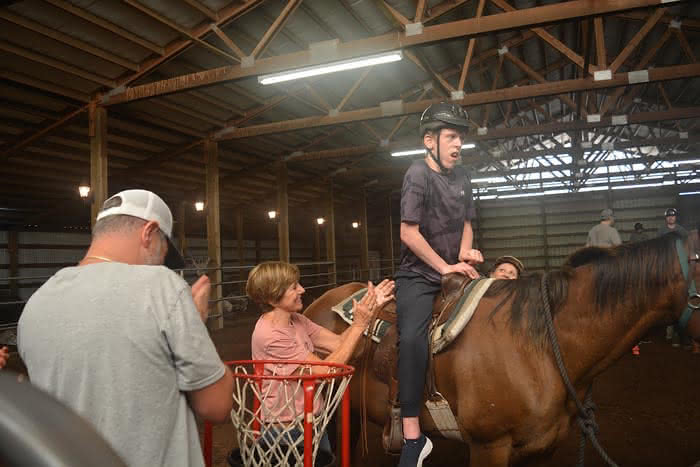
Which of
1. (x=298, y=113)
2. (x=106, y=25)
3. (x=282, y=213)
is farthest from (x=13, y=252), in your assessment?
(x=106, y=25)

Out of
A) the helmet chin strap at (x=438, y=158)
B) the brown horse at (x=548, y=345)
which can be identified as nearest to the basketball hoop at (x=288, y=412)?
the brown horse at (x=548, y=345)

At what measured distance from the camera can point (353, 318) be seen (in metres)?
2.65

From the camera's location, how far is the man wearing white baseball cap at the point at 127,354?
1085mm

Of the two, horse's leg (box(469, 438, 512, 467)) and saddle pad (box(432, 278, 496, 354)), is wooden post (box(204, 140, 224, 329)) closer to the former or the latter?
saddle pad (box(432, 278, 496, 354))

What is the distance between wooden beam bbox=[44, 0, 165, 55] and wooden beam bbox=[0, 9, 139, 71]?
0.43 meters

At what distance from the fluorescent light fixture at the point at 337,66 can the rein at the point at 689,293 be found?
4.68 metres

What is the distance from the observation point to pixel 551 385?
6.71 feet

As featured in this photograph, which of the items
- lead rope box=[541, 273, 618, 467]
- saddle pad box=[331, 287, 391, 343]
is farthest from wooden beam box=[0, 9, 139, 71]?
lead rope box=[541, 273, 618, 467]

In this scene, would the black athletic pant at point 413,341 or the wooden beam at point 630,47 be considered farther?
the wooden beam at point 630,47

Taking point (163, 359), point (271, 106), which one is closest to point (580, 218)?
point (271, 106)

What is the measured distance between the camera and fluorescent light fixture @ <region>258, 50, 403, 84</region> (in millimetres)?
6090

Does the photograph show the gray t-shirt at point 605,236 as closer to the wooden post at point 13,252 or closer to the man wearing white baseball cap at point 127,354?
the man wearing white baseball cap at point 127,354

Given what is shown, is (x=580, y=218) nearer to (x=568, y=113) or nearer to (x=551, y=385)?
(x=568, y=113)

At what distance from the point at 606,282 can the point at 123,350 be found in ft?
6.49
